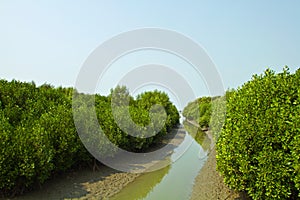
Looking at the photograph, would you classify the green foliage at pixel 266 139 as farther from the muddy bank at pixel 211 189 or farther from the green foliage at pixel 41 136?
the green foliage at pixel 41 136

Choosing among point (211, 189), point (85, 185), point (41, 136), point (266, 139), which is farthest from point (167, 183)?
point (266, 139)

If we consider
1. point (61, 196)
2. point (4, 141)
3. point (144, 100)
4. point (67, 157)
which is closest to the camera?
point (4, 141)

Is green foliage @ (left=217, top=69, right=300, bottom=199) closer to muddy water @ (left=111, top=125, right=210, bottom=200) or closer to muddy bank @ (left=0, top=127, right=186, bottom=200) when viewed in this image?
muddy water @ (left=111, top=125, right=210, bottom=200)

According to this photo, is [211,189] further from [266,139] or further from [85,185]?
[85,185]

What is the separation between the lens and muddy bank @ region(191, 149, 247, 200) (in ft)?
28.2

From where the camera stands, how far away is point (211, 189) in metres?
9.63

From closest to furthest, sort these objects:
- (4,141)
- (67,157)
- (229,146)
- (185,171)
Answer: (229,146) < (4,141) < (67,157) < (185,171)

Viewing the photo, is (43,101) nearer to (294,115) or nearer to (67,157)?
(67,157)

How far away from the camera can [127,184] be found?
10680 mm

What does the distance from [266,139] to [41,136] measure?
6392 mm

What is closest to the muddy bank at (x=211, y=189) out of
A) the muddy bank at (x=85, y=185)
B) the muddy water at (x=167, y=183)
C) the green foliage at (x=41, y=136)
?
the muddy water at (x=167, y=183)

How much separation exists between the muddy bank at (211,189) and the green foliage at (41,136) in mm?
4305

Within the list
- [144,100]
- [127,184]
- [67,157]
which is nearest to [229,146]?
[127,184]

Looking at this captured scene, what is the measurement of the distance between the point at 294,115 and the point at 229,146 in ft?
5.82
